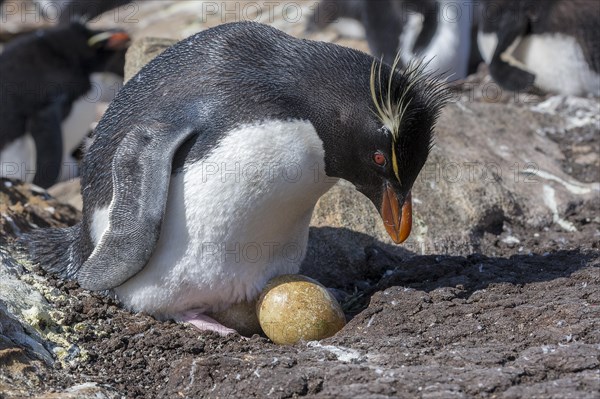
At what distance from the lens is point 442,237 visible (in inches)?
206

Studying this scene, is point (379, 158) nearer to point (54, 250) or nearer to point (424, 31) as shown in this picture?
point (54, 250)

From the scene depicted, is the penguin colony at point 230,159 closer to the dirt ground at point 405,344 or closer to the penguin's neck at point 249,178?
the penguin's neck at point 249,178

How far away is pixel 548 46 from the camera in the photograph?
8.28 meters

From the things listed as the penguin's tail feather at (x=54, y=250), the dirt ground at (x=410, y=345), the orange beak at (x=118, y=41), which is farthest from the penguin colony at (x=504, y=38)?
the penguin's tail feather at (x=54, y=250)

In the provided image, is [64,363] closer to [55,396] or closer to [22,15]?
[55,396]

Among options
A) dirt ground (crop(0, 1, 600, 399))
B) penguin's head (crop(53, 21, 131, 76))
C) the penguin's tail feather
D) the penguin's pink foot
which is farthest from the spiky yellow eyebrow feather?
penguin's head (crop(53, 21, 131, 76))

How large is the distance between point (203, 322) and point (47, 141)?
205 inches

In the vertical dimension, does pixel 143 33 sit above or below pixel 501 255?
above

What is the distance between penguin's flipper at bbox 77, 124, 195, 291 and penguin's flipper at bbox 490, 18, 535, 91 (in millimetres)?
4798

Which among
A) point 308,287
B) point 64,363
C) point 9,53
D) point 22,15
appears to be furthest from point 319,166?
point 22,15

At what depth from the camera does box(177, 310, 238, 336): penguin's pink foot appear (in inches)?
163

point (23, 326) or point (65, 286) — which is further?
point (65, 286)

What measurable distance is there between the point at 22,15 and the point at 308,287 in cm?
1066

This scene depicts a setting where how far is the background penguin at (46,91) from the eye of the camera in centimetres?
885
